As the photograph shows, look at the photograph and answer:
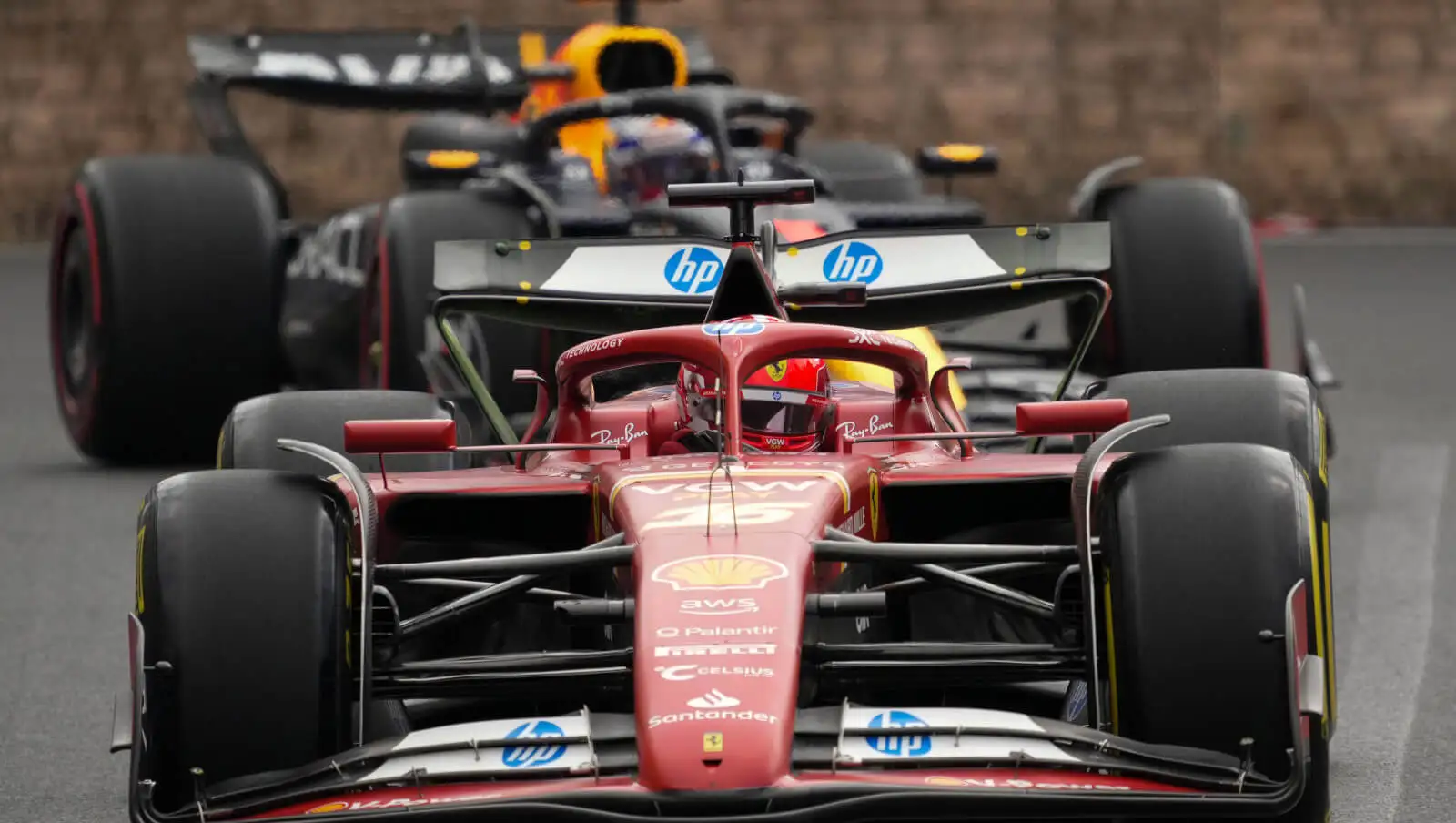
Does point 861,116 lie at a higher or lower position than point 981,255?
lower

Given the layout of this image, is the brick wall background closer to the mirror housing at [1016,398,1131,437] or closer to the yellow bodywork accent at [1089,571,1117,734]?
the mirror housing at [1016,398,1131,437]

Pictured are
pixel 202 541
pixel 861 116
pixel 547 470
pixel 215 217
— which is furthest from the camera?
pixel 861 116

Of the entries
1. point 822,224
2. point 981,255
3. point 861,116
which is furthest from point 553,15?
point 981,255

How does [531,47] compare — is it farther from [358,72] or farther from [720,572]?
[720,572]

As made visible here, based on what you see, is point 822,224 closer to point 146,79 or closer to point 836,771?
point 836,771

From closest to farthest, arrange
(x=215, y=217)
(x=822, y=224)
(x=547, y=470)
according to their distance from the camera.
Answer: (x=547, y=470) < (x=822, y=224) < (x=215, y=217)

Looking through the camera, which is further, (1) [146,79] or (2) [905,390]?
(1) [146,79]

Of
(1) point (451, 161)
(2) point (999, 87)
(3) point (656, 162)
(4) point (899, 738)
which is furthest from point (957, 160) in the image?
(2) point (999, 87)

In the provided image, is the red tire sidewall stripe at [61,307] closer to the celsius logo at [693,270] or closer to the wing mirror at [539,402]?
the celsius logo at [693,270]

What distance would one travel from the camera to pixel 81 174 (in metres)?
10.7

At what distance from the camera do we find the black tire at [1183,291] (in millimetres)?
8875

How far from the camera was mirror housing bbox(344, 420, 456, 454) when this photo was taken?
4.94 metres

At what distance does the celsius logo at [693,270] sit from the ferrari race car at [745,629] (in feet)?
3.35

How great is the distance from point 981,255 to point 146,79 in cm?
1596
